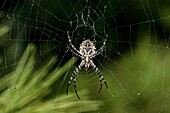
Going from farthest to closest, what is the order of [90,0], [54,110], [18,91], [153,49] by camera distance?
[90,0] < [153,49] < [54,110] < [18,91]

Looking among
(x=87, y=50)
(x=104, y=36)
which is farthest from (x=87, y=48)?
(x=104, y=36)

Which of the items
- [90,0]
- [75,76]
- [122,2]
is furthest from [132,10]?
[75,76]

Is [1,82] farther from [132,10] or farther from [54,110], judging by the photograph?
[132,10]

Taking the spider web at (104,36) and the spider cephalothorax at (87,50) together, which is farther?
the spider cephalothorax at (87,50)

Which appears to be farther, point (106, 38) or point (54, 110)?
point (106, 38)

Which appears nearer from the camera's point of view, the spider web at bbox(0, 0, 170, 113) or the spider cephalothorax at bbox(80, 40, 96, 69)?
the spider web at bbox(0, 0, 170, 113)
